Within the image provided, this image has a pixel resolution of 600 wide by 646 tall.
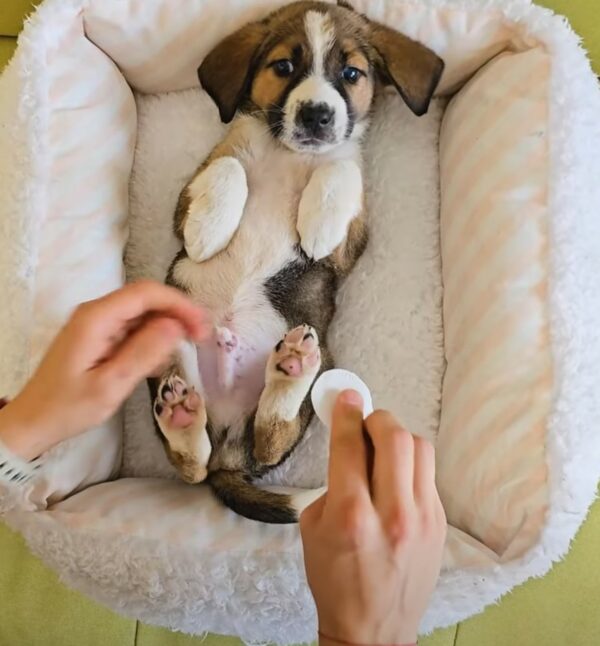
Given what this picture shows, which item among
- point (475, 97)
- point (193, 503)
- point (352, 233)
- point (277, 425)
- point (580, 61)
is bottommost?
point (193, 503)

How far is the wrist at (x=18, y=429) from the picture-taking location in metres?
1.26

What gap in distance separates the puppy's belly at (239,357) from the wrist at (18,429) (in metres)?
0.45

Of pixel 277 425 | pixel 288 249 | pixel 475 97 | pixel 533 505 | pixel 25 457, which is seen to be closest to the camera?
pixel 25 457

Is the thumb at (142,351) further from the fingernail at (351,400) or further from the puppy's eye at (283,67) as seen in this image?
the puppy's eye at (283,67)

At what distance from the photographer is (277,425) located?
160cm

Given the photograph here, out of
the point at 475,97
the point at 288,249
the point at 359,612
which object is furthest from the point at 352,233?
the point at 359,612

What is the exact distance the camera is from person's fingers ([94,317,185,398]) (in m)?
1.14

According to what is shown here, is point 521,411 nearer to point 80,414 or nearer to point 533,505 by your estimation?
point 533,505

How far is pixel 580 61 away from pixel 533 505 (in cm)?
94

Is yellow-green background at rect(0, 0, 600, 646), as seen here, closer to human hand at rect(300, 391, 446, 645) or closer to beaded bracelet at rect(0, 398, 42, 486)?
beaded bracelet at rect(0, 398, 42, 486)

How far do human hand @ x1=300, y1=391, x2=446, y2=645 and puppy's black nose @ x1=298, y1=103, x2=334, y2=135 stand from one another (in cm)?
79

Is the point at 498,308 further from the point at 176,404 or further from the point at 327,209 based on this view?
the point at 176,404

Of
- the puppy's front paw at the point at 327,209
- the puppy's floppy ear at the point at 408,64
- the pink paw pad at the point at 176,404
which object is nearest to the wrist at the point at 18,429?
the pink paw pad at the point at 176,404

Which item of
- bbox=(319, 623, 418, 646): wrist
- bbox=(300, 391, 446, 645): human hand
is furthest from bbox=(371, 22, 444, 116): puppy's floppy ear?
bbox=(319, 623, 418, 646): wrist
